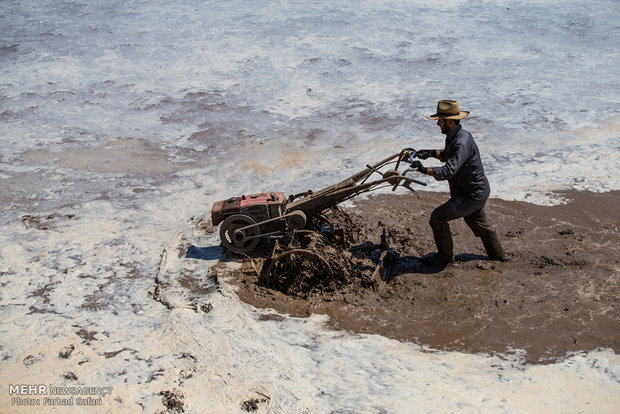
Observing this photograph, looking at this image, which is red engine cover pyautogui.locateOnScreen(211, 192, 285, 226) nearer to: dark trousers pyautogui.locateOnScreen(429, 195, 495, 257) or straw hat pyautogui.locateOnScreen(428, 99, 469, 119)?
dark trousers pyautogui.locateOnScreen(429, 195, 495, 257)

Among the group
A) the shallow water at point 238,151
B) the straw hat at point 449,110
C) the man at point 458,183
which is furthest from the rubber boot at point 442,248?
the shallow water at point 238,151

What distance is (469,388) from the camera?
14.5 ft

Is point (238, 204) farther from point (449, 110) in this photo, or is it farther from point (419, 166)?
point (449, 110)

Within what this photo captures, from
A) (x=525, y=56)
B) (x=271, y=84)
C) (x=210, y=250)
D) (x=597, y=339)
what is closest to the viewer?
Result: (x=597, y=339)

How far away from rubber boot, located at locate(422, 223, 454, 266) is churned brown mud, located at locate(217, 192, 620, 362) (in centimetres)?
9

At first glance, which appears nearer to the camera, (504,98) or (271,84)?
(504,98)

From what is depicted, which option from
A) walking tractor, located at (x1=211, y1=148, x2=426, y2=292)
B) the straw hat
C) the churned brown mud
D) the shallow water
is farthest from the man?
the shallow water

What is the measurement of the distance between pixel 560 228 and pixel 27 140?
8617 mm

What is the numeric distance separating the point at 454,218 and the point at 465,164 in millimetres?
602

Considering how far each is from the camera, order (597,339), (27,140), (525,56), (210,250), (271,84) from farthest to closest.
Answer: (525,56) < (271,84) < (27,140) < (210,250) < (597,339)

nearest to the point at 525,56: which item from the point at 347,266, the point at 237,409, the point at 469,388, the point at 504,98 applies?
the point at 504,98

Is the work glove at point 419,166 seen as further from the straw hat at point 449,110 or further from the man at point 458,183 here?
the straw hat at point 449,110

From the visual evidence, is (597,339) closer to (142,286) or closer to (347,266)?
(347,266)

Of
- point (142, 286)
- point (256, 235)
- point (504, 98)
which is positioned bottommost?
point (142, 286)
